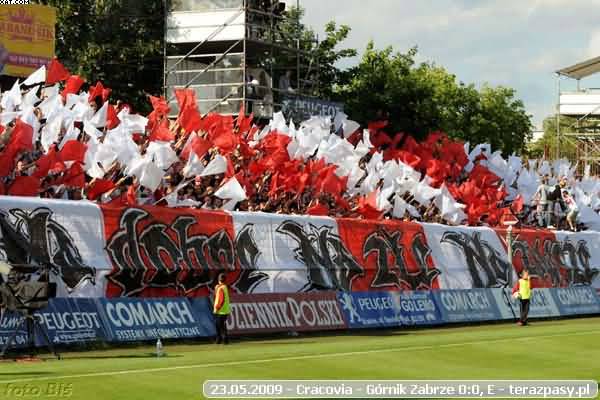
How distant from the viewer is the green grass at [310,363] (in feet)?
53.8

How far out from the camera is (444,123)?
58.5 meters

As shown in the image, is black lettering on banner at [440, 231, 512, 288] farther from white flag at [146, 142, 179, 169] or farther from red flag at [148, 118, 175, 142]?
white flag at [146, 142, 179, 169]

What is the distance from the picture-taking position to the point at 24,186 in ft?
76.7


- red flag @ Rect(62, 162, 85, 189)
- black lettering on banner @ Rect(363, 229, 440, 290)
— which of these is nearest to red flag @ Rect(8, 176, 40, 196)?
red flag @ Rect(62, 162, 85, 189)

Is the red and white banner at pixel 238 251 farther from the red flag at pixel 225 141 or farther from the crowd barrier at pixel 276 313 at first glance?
the red flag at pixel 225 141

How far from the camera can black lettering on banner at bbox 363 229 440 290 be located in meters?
32.3

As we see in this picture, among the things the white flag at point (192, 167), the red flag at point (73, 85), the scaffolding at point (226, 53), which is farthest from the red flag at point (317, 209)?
the scaffolding at point (226, 53)

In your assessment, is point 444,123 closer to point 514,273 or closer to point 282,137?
point 514,273

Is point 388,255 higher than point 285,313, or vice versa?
point 388,255

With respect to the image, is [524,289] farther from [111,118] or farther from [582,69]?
[582,69]

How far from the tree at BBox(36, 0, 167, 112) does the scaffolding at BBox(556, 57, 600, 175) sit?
2635cm

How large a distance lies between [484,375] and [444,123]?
40.2 m
